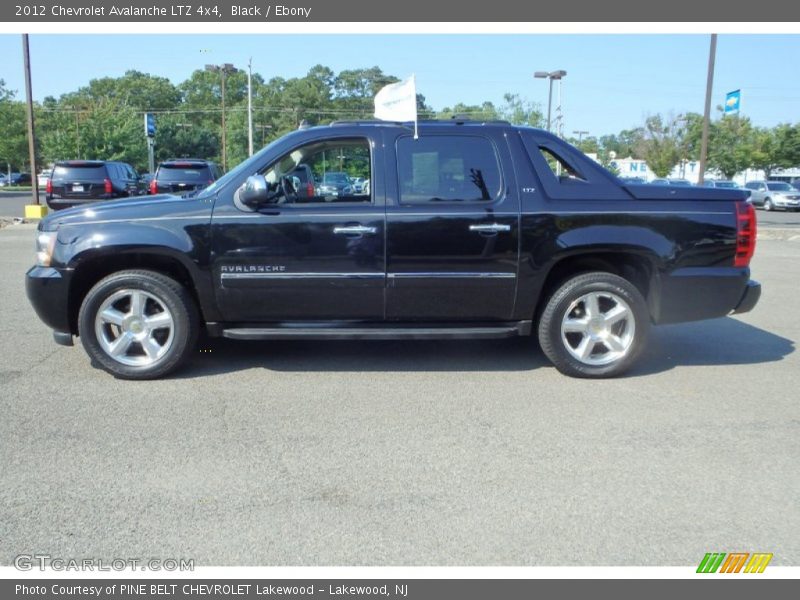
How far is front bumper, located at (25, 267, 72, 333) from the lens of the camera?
5121mm

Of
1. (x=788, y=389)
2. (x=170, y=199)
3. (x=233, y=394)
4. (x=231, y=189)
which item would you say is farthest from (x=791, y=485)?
(x=170, y=199)

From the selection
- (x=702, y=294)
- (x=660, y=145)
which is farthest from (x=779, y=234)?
(x=660, y=145)

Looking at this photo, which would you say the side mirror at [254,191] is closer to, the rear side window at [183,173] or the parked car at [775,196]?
the rear side window at [183,173]

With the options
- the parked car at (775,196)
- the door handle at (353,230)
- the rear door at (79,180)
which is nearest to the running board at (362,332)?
the door handle at (353,230)

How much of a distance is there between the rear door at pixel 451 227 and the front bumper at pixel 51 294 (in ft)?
8.13

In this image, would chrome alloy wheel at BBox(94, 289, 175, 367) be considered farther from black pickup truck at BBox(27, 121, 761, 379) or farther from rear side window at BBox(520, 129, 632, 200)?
rear side window at BBox(520, 129, 632, 200)

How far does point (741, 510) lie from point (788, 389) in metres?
2.28

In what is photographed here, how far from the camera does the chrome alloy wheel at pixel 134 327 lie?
515cm

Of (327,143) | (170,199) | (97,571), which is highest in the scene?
(327,143)

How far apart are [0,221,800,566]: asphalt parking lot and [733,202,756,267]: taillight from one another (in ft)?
3.18

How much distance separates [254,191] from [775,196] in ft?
124

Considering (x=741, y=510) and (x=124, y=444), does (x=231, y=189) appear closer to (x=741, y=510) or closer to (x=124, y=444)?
(x=124, y=444)

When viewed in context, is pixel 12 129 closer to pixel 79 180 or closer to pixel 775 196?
pixel 79 180

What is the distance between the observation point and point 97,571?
280 cm
